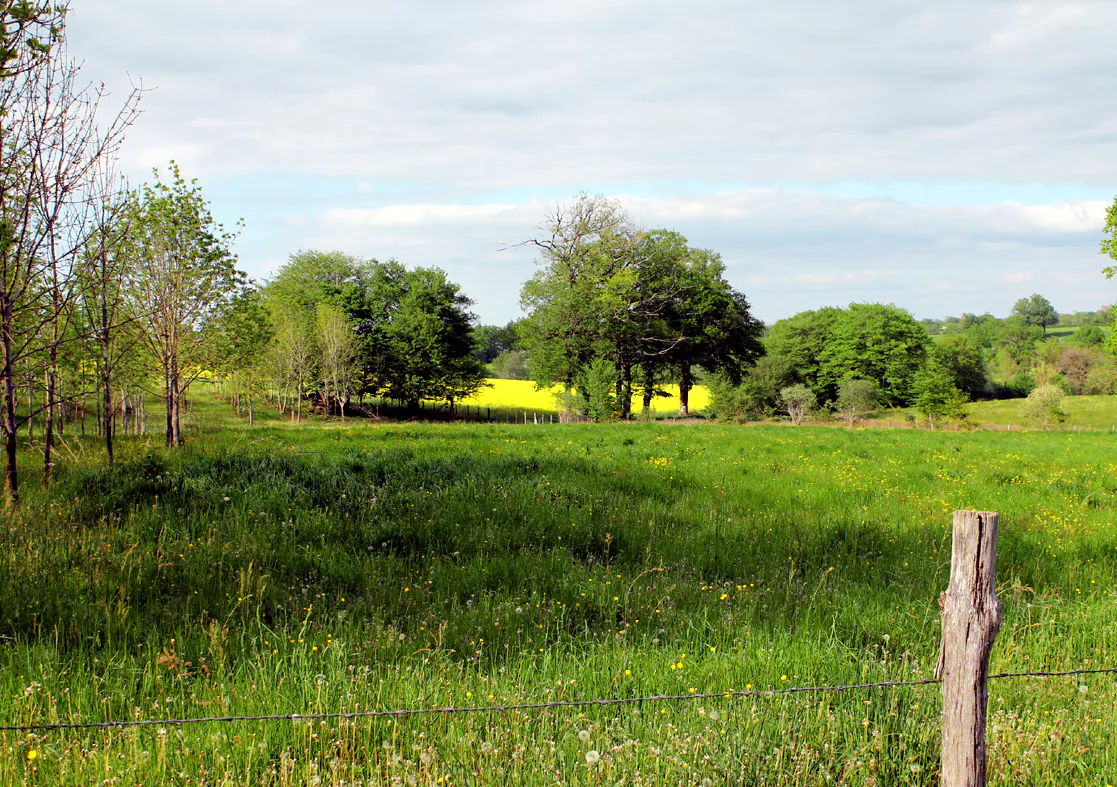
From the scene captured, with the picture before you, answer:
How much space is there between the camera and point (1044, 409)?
55281 mm

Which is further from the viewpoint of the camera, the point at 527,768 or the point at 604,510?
the point at 604,510

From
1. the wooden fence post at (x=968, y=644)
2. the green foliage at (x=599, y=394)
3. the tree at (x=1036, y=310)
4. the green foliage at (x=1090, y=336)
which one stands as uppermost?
the tree at (x=1036, y=310)

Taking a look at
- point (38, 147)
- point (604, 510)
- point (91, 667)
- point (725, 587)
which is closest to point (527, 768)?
point (91, 667)

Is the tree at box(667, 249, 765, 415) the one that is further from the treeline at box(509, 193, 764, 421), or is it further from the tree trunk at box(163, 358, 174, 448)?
the tree trunk at box(163, 358, 174, 448)

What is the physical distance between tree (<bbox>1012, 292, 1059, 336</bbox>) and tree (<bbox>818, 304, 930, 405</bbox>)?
96320 millimetres

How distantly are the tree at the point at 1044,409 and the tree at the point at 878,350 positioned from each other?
18.5 metres

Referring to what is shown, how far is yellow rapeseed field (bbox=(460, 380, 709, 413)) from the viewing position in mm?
71812

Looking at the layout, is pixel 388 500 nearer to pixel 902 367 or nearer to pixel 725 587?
pixel 725 587

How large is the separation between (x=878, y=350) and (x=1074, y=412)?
20506mm

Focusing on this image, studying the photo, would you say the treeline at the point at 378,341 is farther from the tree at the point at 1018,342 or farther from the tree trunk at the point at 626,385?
the tree at the point at 1018,342

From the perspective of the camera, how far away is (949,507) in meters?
13.0

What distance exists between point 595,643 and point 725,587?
8.14ft

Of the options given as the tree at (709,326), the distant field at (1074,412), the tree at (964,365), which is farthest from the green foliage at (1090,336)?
the tree at (709,326)

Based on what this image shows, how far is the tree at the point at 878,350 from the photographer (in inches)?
3041
